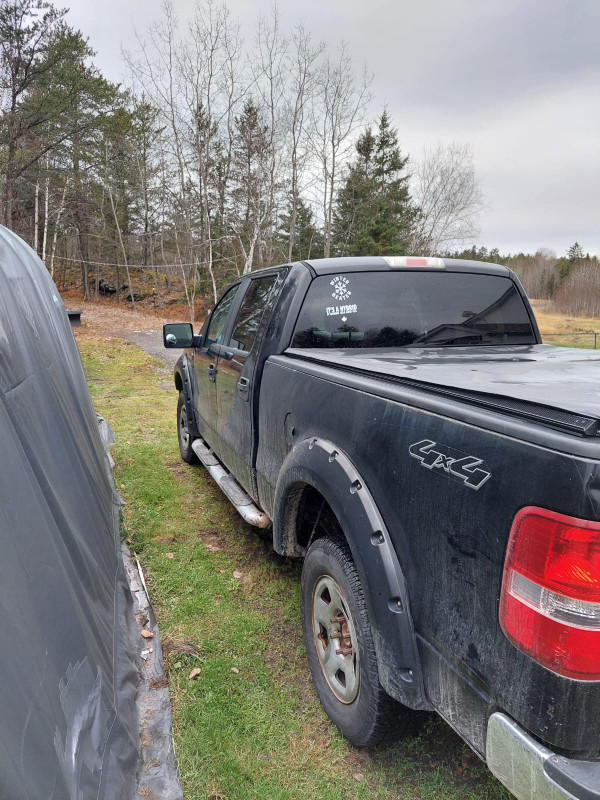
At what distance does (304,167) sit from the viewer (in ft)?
100

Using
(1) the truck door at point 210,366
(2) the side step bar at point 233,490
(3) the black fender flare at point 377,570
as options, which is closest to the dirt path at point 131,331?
(1) the truck door at point 210,366

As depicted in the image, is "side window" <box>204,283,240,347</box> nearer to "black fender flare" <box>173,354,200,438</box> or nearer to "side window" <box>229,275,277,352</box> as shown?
"side window" <box>229,275,277,352</box>

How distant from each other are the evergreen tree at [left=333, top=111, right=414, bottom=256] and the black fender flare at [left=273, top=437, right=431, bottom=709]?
31365 mm

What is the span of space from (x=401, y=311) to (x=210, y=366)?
1741 millimetres

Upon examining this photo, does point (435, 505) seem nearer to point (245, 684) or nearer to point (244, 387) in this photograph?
point (245, 684)

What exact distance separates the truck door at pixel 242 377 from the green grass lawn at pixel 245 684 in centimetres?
67

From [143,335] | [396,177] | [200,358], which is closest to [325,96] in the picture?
[396,177]

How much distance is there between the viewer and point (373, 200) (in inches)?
1299

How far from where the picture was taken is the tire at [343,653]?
6.32 ft

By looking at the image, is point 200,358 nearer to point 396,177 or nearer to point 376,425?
point 376,425

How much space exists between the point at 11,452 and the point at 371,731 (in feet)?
5.43

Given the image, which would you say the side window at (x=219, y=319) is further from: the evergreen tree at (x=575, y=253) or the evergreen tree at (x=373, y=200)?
the evergreen tree at (x=575, y=253)

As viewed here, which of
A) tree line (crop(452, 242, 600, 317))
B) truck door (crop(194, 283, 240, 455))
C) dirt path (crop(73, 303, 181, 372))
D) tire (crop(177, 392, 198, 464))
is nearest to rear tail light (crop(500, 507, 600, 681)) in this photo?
truck door (crop(194, 283, 240, 455))

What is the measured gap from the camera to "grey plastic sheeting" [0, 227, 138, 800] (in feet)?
4.16
